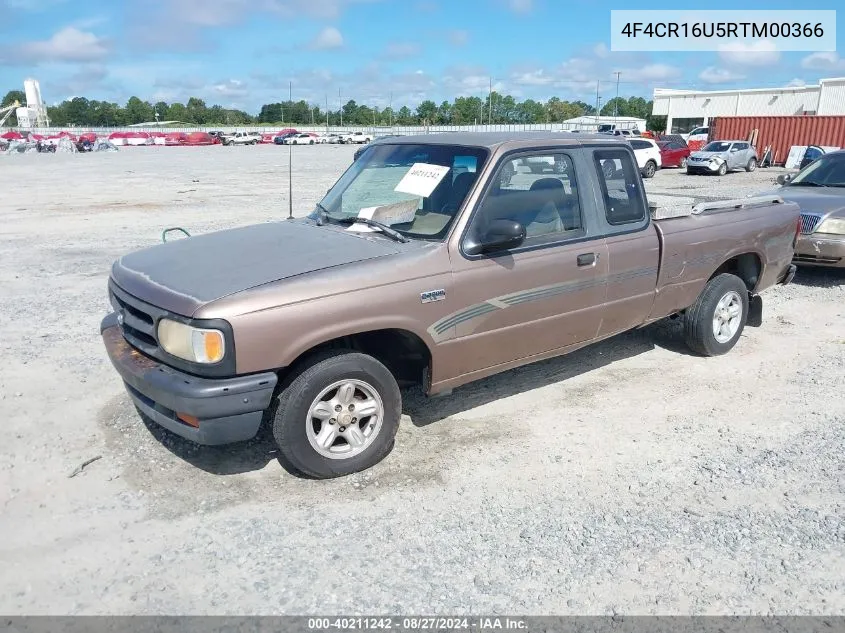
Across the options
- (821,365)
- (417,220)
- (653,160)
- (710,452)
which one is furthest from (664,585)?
(653,160)

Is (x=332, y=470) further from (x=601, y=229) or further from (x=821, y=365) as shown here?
(x=821, y=365)

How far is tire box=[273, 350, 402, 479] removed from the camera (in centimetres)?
359

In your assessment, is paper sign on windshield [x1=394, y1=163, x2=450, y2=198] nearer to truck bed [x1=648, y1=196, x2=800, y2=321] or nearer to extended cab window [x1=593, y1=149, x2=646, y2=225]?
extended cab window [x1=593, y1=149, x2=646, y2=225]

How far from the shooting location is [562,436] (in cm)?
442

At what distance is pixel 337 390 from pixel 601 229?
2.26m

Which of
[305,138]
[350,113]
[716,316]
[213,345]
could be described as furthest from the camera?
[350,113]

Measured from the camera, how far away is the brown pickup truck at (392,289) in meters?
3.44

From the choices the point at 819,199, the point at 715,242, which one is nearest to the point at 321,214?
the point at 715,242

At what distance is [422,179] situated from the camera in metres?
4.42

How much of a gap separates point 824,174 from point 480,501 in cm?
848

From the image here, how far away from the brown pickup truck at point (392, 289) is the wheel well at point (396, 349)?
0.01 m

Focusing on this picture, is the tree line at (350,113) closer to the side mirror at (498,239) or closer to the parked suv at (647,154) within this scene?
the parked suv at (647,154)

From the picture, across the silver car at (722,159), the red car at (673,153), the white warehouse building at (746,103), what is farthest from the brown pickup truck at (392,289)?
the white warehouse building at (746,103)

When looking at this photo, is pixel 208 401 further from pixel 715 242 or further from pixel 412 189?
pixel 715 242
